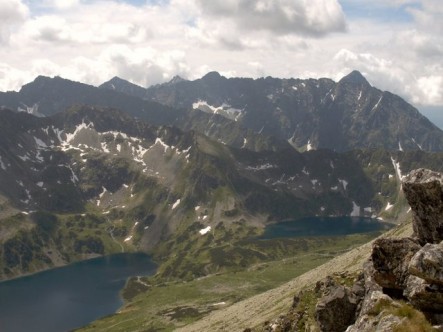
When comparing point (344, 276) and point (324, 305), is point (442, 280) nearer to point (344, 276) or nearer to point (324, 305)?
point (324, 305)

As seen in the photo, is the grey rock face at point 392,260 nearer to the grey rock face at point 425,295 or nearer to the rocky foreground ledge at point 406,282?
the rocky foreground ledge at point 406,282

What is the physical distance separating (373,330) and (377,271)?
588 centimetres

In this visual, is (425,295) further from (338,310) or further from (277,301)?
(277,301)

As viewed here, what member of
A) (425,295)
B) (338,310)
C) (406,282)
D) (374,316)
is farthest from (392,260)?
(338,310)

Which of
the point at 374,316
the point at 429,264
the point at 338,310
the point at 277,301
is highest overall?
the point at 429,264

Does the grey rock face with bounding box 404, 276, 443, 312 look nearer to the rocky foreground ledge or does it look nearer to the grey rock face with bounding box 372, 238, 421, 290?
the rocky foreground ledge

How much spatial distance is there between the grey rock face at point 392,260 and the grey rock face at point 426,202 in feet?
4.32

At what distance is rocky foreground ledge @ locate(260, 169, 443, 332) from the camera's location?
91.6 ft

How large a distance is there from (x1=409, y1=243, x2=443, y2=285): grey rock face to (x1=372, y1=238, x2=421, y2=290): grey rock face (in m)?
3.62

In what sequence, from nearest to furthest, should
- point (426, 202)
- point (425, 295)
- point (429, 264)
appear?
1. point (429, 264)
2. point (425, 295)
3. point (426, 202)

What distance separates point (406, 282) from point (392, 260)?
2189 millimetres

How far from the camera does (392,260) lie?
33.3m

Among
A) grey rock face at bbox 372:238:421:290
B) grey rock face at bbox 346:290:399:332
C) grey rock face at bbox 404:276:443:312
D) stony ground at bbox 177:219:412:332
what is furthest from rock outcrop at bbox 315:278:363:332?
stony ground at bbox 177:219:412:332

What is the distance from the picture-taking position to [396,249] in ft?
109
